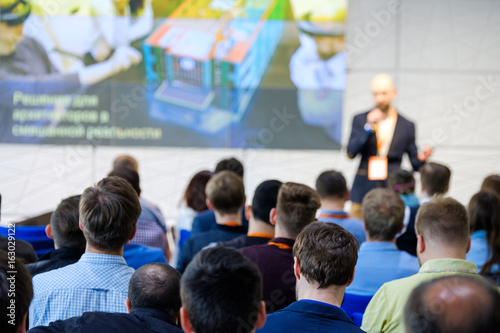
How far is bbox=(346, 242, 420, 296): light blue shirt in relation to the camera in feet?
7.86

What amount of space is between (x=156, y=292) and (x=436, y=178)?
276 centimetres

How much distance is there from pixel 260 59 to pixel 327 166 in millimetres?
1470

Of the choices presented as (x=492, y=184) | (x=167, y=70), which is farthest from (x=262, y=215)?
(x=167, y=70)

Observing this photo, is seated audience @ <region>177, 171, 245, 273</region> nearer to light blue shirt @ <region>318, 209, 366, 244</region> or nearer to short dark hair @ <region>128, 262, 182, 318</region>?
light blue shirt @ <region>318, 209, 366, 244</region>

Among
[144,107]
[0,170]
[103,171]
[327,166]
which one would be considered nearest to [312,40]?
[327,166]

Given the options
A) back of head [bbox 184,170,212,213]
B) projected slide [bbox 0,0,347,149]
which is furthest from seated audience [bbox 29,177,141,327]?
projected slide [bbox 0,0,347,149]

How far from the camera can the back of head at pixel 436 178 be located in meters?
3.74

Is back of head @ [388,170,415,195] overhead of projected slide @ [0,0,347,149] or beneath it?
beneath

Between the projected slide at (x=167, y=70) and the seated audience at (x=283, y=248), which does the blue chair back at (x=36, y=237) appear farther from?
the projected slide at (x=167, y=70)

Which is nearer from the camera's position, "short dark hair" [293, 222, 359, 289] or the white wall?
"short dark hair" [293, 222, 359, 289]

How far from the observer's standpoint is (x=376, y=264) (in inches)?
96.4

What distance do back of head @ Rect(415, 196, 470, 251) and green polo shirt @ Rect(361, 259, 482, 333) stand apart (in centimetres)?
10

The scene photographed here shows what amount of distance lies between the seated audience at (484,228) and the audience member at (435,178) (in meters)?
0.73

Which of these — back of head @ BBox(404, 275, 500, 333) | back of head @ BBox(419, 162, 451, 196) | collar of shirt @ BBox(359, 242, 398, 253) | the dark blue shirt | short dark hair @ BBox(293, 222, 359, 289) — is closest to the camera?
back of head @ BBox(404, 275, 500, 333)
